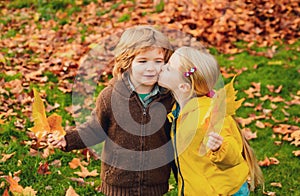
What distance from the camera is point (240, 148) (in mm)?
2545

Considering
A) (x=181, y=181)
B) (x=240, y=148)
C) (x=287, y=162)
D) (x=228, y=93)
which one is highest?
(x=228, y=93)

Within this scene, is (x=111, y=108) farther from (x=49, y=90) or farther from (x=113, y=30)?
(x=113, y=30)

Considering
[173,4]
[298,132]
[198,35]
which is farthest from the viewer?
[173,4]

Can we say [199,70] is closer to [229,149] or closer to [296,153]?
[229,149]

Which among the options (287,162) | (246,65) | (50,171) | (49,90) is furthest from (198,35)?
(50,171)

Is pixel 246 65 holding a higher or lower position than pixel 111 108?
lower

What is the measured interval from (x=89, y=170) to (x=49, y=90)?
5.56ft

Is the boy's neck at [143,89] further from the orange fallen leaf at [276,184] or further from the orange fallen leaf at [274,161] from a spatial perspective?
the orange fallen leaf at [274,161]

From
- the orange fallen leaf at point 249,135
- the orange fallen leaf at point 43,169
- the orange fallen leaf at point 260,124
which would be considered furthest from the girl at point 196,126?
the orange fallen leaf at point 260,124

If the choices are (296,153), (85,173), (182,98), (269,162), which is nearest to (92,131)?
(182,98)

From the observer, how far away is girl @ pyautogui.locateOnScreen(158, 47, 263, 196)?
255 cm

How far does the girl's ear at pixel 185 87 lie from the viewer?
2.58 meters

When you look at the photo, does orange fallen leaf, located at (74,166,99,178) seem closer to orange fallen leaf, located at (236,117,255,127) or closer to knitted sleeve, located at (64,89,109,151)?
knitted sleeve, located at (64,89,109,151)

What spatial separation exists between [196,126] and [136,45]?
1.74 feet
